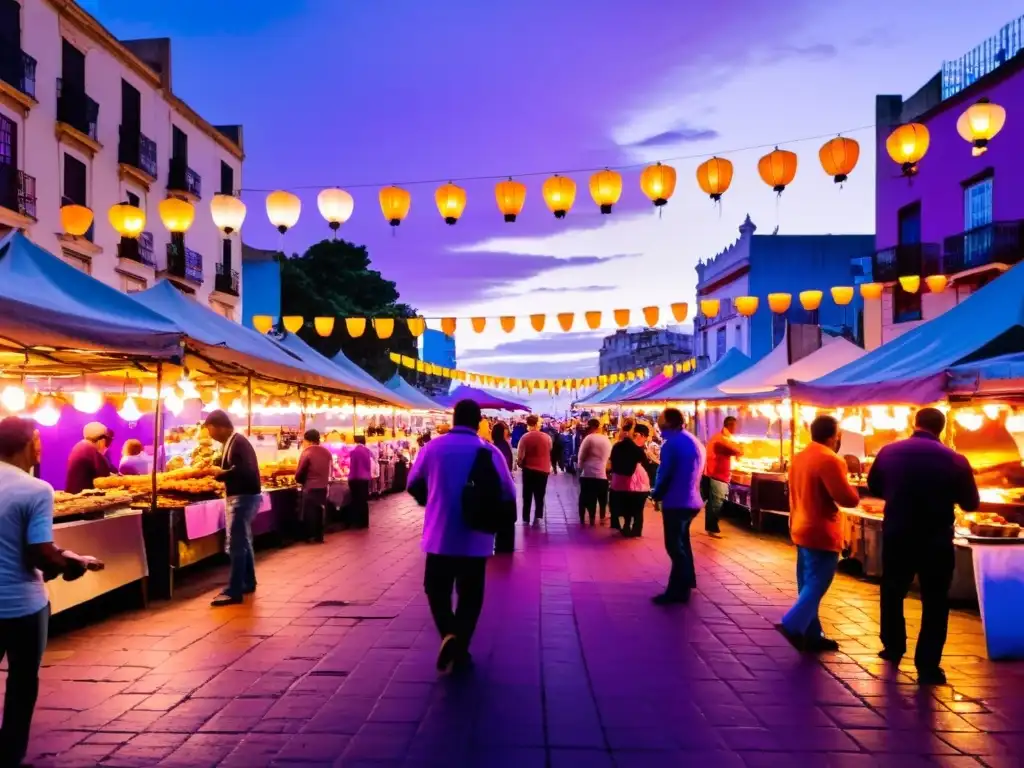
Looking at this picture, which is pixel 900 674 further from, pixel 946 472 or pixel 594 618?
pixel 594 618

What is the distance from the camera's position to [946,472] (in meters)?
5.91

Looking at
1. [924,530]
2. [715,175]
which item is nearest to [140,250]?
[715,175]

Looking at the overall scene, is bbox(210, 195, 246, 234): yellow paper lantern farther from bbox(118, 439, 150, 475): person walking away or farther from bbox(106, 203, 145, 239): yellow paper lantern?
bbox(118, 439, 150, 475): person walking away

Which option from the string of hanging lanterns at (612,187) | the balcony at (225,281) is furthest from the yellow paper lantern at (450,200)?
the balcony at (225,281)

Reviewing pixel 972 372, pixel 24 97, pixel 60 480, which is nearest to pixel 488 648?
pixel 972 372

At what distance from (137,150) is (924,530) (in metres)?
25.1

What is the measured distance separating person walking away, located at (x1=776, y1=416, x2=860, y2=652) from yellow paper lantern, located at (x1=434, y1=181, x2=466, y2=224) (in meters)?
7.52

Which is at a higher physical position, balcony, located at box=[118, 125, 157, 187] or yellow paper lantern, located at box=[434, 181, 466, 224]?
balcony, located at box=[118, 125, 157, 187]

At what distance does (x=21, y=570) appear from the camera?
12.6ft

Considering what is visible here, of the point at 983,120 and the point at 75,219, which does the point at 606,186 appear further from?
the point at 75,219

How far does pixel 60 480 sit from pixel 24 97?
9962mm

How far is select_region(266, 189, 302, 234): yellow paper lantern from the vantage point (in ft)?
40.9

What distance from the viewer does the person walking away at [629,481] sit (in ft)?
43.9

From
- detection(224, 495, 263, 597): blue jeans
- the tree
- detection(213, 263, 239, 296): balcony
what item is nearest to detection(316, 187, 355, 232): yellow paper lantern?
detection(224, 495, 263, 597): blue jeans
